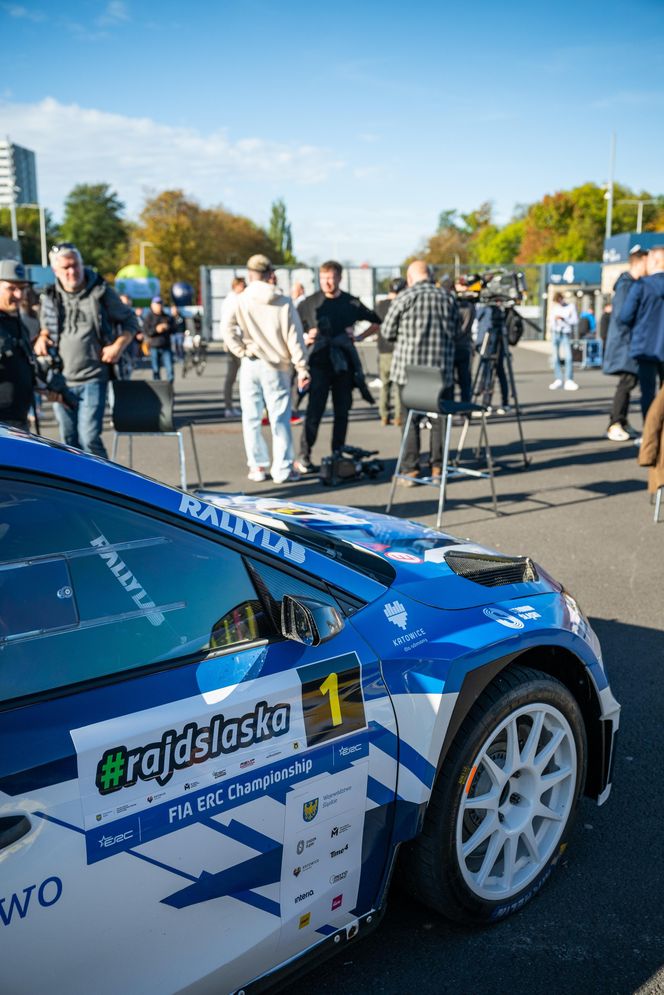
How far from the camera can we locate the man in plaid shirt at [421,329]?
7.91 m

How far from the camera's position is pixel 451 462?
9.02 meters

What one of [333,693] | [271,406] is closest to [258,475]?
[271,406]

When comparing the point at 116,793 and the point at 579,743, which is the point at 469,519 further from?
the point at 116,793

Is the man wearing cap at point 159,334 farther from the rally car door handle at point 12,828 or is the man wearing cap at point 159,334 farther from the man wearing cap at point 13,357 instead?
the rally car door handle at point 12,828

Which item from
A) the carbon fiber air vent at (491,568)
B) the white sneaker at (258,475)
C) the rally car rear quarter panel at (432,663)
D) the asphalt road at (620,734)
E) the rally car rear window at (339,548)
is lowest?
the asphalt road at (620,734)

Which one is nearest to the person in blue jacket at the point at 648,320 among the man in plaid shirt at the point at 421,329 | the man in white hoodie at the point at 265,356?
the man in plaid shirt at the point at 421,329

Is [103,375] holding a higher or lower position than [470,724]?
higher

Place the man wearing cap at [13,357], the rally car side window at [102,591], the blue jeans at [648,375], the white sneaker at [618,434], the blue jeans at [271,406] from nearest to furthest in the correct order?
the rally car side window at [102,591] → the man wearing cap at [13,357] → the blue jeans at [271,406] → the blue jeans at [648,375] → the white sneaker at [618,434]

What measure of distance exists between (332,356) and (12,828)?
25.0ft

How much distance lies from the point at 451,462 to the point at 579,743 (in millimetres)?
6473

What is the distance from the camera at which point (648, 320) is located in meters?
8.88

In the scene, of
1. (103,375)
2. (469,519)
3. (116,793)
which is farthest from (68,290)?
(116,793)

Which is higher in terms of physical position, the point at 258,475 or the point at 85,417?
the point at 85,417

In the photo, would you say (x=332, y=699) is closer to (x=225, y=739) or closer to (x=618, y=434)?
(x=225, y=739)
